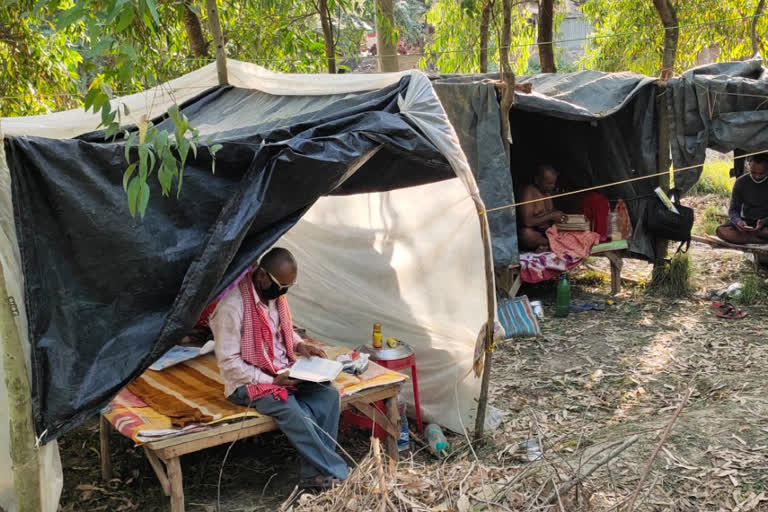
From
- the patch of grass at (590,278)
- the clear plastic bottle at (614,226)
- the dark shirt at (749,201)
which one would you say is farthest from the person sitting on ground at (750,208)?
the patch of grass at (590,278)

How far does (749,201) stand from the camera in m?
8.77

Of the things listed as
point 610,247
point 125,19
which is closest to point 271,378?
point 125,19

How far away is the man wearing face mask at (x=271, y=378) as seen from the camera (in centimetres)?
457

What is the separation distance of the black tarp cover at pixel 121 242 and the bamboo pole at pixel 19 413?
0.13 meters

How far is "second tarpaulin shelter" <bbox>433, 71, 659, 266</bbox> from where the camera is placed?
7789mm

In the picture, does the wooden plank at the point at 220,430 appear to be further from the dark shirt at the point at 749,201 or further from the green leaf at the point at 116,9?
the dark shirt at the point at 749,201

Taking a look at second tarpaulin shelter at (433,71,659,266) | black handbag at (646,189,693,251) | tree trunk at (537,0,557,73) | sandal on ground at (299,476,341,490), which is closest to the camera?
sandal on ground at (299,476,341,490)

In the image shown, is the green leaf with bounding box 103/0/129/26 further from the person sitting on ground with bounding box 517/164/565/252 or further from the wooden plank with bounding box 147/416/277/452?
the person sitting on ground with bounding box 517/164/565/252

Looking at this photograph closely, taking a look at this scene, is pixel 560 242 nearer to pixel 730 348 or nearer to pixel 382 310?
pixel 730 348

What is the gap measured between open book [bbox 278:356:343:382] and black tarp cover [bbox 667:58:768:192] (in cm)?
513

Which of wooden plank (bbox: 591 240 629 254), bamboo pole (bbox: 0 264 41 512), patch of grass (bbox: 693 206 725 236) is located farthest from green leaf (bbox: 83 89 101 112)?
patch of grass (bbox: 693 206 725 236)

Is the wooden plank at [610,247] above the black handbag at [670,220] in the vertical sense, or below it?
below

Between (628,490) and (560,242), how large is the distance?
16.1 feet

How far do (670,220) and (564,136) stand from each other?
1.72 meters
